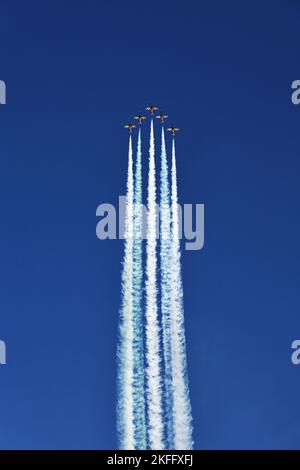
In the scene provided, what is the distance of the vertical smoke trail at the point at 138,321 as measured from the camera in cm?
8369

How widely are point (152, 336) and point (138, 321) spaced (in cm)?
138

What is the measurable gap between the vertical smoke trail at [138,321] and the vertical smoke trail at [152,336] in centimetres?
39

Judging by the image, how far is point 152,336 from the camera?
8612cm

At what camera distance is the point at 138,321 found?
3423 inches

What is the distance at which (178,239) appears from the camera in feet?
293

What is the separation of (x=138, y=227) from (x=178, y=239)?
2.46m

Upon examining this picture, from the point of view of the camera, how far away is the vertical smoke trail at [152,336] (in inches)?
3290

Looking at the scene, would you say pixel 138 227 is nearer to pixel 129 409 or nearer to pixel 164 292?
pixel 164 292

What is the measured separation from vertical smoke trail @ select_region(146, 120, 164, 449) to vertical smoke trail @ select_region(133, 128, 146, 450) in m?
0.39

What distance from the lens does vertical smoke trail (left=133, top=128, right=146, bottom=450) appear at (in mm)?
83688

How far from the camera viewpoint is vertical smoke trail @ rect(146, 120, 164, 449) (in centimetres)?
8356
